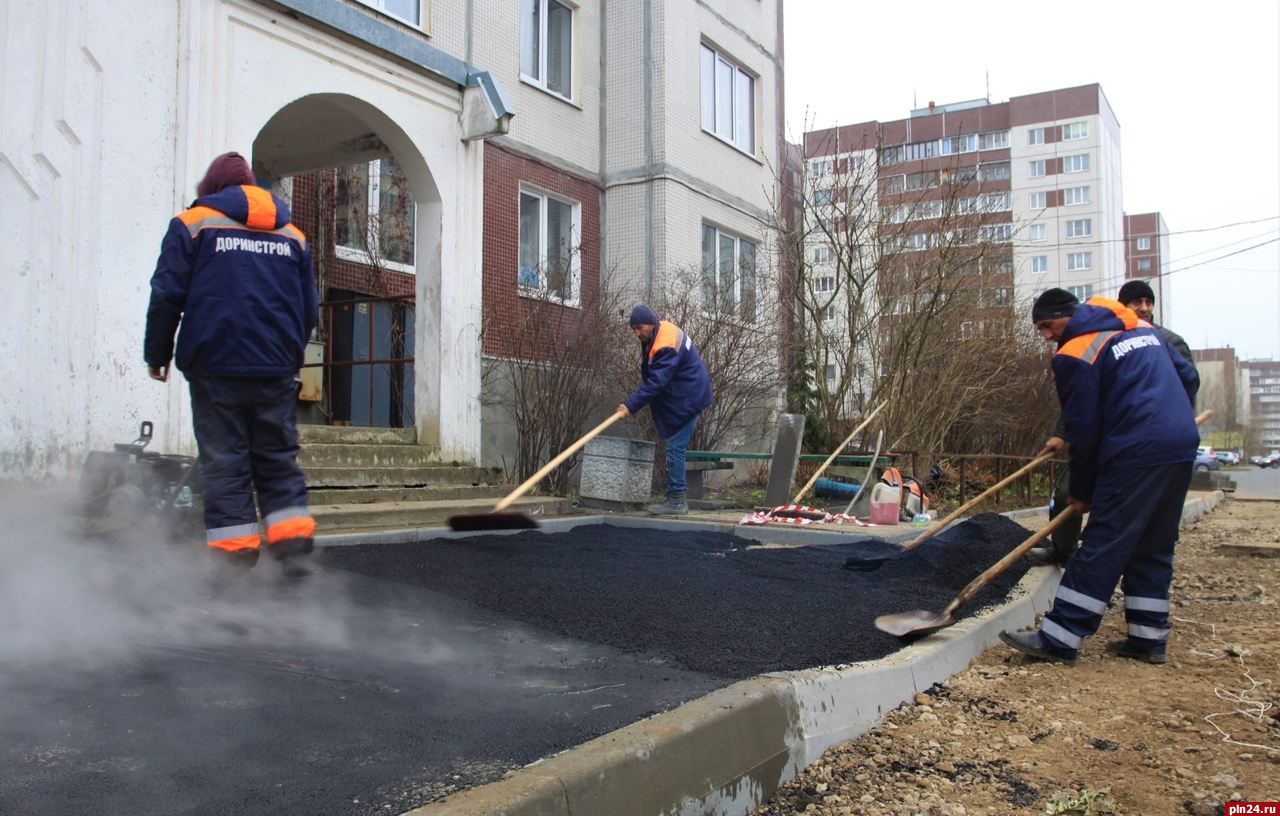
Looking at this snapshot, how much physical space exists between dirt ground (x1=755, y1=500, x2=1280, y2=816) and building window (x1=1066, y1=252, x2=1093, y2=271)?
72.9 m

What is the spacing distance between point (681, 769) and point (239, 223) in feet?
10.1

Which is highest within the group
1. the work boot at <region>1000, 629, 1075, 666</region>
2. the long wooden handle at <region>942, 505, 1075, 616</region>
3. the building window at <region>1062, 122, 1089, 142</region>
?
the building window at <region>1062, 122, 1089, 142</region>

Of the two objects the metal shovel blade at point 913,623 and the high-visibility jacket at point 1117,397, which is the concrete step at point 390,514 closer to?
the metal shovel blade at point 913,623

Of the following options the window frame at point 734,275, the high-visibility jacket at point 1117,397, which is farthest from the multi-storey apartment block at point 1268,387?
the high-visibility jacket at point 1117,397

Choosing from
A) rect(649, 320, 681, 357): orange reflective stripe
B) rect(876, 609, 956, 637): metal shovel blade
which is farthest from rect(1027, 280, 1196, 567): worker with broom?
rect(649, 320, 681, 357): orange reflective stripe

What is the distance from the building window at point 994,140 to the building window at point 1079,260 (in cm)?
1043

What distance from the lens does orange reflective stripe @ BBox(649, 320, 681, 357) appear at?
7785 mm

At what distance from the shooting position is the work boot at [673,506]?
796cm

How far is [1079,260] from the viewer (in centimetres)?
7000

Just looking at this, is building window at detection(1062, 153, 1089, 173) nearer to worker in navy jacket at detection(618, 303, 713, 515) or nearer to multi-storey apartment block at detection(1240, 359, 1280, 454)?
worker in navy jacket at detection(618, 303, 713, 515)

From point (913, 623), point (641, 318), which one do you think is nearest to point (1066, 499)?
point (913, 623)

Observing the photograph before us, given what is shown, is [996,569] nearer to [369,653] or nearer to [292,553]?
[369,653]

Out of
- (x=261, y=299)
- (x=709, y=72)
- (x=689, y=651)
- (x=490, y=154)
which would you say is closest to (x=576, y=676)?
(x=689, y=651)

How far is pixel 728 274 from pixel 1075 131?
221 ft
